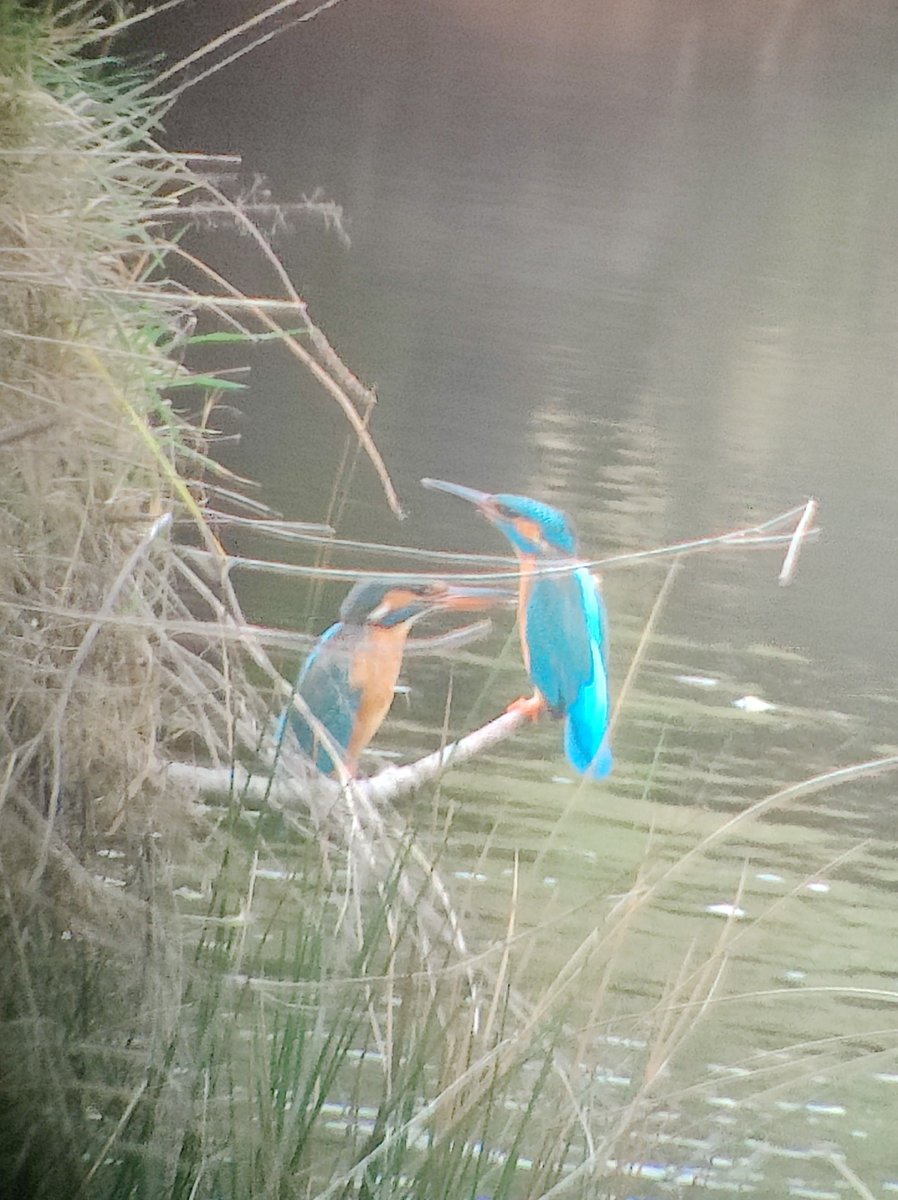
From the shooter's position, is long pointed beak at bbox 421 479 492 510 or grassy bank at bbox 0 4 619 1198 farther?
long pointed beak at bbox 421 479 492 510

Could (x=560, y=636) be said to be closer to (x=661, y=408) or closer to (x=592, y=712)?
(x=592, y=712)

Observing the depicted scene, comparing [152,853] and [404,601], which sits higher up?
[404,601]

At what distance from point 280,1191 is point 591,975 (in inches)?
12.9

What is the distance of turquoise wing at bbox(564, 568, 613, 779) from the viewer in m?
1.13

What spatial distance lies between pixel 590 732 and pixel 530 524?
0.20 metres

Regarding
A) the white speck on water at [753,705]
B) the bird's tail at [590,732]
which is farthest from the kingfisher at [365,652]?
the white speck on water at [753,705]

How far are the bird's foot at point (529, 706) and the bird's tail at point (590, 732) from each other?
3cm

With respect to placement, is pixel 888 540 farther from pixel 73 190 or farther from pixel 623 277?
pixel 73 190

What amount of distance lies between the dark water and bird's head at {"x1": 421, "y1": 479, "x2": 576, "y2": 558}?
0.05 ft

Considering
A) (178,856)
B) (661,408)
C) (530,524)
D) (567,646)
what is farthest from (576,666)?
(178,856)

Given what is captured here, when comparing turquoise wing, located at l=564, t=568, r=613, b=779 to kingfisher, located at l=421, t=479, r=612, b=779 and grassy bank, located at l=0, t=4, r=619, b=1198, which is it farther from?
grassy bank, located at l=0, t=4, r=619, b=1198

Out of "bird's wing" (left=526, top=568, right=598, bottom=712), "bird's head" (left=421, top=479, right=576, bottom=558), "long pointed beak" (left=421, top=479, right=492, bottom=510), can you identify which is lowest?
"bird's wing" (left=526, top=568, right=598, bottom=712)

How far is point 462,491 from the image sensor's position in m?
1.17

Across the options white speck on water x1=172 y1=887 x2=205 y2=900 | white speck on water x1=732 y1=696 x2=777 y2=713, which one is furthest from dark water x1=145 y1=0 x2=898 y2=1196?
white speck on water x1=172 y1=887 x2=205 y2=900
